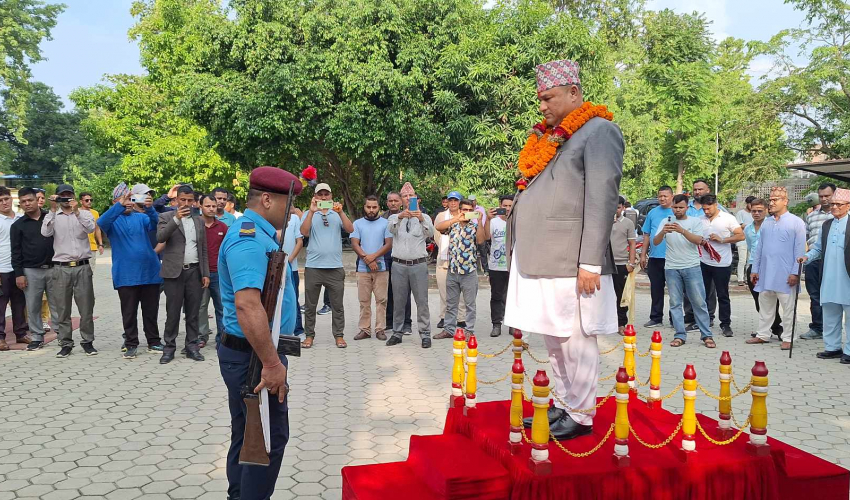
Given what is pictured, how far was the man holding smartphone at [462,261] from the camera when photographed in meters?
9.48

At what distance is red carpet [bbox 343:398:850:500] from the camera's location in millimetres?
3350

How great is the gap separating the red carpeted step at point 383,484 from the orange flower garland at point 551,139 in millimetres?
1877

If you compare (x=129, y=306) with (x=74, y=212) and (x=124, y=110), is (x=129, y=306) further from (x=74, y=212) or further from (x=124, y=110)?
(x=124, y=110)

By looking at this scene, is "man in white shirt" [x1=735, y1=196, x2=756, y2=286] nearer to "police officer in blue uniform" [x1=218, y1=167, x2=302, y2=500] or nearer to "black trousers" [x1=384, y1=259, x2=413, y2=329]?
"black trousers" [x1=384, y1=259, x2=413, y2=329]

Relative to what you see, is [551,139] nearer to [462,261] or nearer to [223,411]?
[223,411]

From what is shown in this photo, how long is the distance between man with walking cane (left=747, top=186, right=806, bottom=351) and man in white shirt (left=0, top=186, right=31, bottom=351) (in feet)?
34.3

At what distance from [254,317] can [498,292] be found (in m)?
7.23

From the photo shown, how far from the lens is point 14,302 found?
9125 mm

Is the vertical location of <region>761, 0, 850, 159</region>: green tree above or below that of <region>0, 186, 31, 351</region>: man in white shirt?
above

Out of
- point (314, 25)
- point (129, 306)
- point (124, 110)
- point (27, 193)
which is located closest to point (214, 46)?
point (314, 25)

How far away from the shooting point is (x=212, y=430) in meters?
5.54

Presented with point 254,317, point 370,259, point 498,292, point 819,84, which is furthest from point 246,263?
point 819,84

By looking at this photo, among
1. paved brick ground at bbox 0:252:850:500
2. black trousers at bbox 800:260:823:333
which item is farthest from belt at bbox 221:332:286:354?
black trousers at bbox 800:260:823:333

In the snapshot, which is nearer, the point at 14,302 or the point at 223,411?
the point at 223,411
